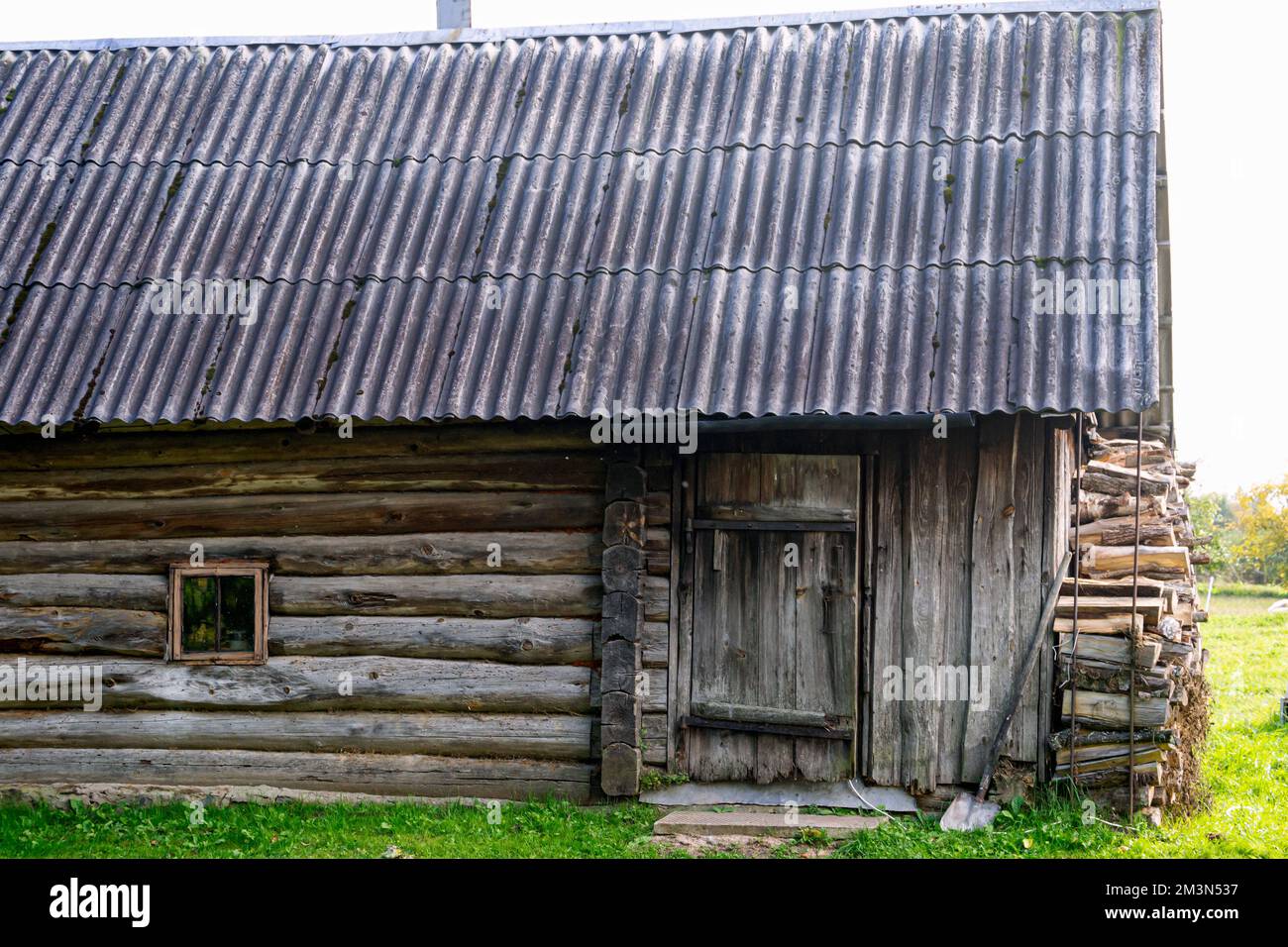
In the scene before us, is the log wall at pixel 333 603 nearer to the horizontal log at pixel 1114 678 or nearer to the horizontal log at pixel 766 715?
the horizontal log at pixel 766 715

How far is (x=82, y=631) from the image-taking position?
8867 millimetres

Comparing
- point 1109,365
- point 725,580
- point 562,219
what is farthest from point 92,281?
point 1109,365

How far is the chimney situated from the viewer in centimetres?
1163

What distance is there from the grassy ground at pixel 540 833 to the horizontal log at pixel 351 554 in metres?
1.49

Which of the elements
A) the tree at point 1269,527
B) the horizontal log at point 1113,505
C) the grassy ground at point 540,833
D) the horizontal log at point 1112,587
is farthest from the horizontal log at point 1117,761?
the tree at point 1269,527

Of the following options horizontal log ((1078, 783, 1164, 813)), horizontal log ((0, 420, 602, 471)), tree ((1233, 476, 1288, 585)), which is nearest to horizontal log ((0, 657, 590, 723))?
horizontal log ((0, 420, 602, 471))

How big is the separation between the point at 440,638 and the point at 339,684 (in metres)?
0.74

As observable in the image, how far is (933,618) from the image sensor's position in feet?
26.4

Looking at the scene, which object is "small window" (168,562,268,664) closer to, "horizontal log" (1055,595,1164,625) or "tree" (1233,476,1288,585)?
"horizontal log" (1055,595,1164,625)

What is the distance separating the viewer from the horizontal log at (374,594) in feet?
27.4

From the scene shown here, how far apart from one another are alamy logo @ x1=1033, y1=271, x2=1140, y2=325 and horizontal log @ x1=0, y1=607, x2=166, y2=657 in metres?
5.98

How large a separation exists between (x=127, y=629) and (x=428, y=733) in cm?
217

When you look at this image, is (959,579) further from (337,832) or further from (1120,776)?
(337,832)

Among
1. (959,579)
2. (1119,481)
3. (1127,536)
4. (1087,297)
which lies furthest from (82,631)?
Answer: (1119,481)
